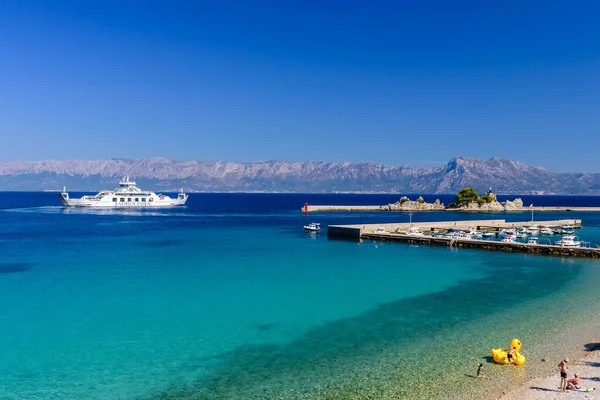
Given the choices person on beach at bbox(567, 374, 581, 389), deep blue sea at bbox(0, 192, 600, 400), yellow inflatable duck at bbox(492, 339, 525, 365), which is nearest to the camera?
person on beach at bbox(567, 374, 581, 389)

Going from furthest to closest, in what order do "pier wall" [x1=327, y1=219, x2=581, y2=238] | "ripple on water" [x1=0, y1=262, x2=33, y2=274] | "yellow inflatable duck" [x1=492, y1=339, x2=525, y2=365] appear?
"pier wall" [x1=327, y1=219, x2=581, y2=238] < "ripple on water" [x1=0, y1=262, x2=33, y2=274] < "yellow inflatable duck" [x1=492, y1=339, x2=525, y2=365]

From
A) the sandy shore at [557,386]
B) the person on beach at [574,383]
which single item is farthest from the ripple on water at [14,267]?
the person on beach at [574,383]

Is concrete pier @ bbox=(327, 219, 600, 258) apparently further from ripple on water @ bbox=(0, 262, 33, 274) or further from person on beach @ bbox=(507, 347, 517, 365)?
ripple on water @ bbox=(0, 262, 33, 274)

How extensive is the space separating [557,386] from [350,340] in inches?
429


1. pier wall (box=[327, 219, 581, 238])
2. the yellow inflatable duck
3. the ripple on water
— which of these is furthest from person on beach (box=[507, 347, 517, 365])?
pier wall (box=[327, 219, 581, 238])

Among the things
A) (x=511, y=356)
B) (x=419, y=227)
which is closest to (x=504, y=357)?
(x=511, y=356)

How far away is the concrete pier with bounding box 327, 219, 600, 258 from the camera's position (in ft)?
212

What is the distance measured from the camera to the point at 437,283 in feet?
150

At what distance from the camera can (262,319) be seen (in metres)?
32.9

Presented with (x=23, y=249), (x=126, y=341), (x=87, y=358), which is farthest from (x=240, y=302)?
(x=23, y=249)

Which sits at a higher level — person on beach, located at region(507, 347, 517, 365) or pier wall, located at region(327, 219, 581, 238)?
pier wall, located at region(327, 219, 581, 238)

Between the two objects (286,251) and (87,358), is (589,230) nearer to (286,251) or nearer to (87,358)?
(286,251)

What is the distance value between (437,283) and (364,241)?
37.3 meters

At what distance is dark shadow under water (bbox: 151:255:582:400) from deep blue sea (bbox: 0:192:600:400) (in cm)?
10
